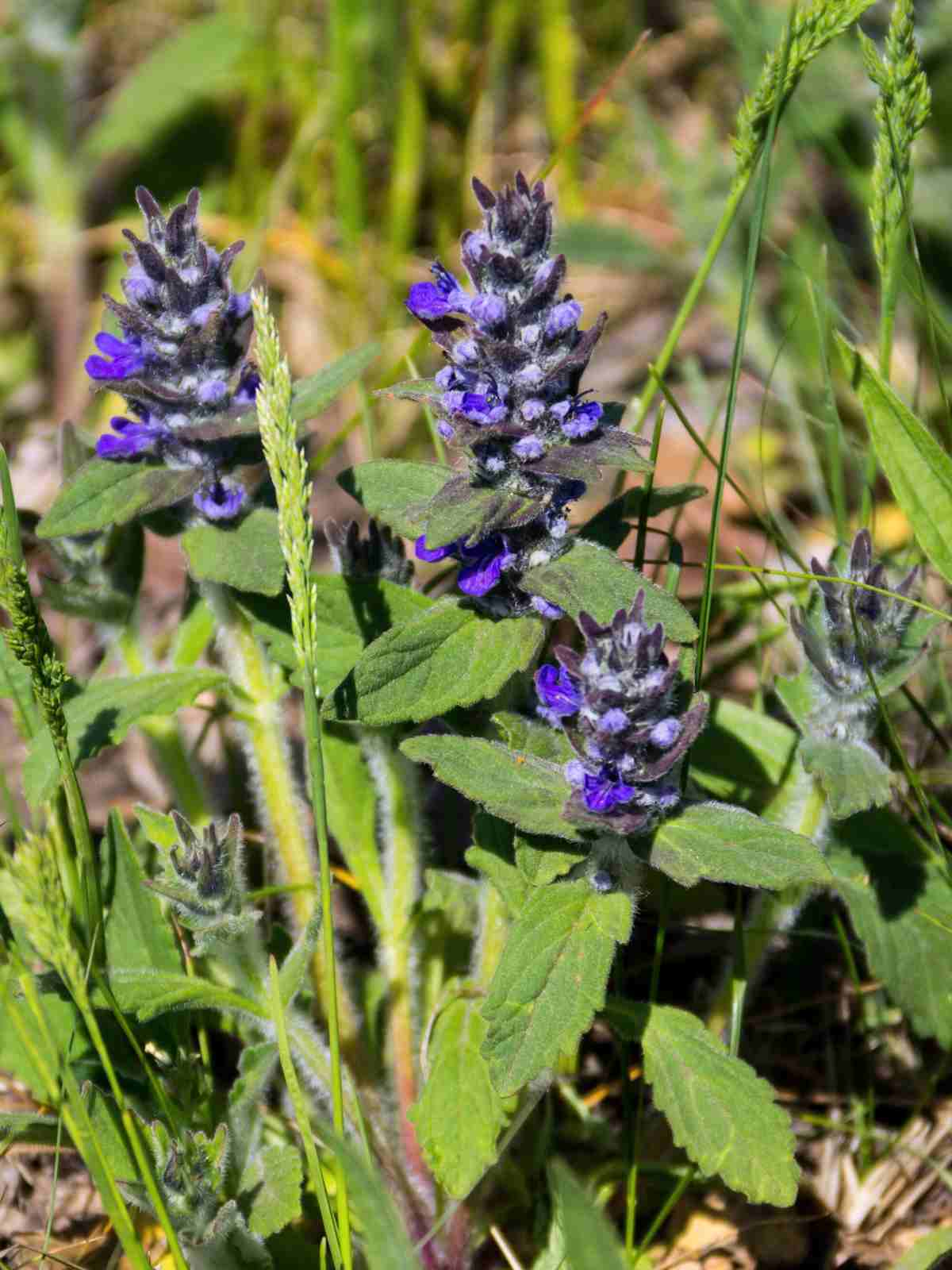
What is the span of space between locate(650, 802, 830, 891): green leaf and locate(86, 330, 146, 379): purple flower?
1234 millimetres

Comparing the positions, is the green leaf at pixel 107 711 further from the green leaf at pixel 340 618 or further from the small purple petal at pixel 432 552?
the small purple petal at pixel 432 552

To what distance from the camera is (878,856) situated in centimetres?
274

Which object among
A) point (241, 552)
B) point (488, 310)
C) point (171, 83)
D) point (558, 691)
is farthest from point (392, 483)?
point (171, 83)

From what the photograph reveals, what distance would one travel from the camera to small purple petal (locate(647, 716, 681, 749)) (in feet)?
6.72

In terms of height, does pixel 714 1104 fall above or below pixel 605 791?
below

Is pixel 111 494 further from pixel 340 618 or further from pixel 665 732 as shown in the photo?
pixel 665 732

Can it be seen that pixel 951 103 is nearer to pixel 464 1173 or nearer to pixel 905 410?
pixel 905 410

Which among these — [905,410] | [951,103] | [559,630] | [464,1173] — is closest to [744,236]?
[951,103]

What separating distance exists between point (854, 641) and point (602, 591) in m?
0.56

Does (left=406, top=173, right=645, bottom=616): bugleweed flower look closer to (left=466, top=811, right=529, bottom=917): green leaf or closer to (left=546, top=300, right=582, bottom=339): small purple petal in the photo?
(left=546, top=300, right=582, bottom=339): small purple petal

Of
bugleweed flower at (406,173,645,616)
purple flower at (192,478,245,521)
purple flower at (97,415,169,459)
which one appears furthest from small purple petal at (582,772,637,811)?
purple flower at (97,415,169,459)

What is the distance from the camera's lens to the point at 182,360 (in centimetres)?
246

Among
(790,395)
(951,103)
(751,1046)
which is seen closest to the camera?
(751,1046)

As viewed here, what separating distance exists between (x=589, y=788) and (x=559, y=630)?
60.9 inches
